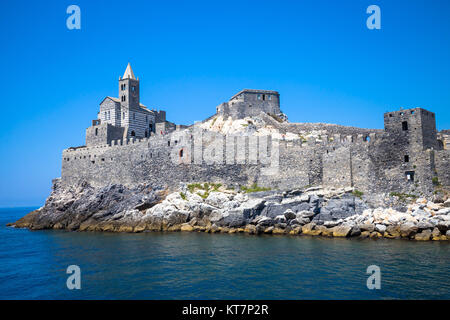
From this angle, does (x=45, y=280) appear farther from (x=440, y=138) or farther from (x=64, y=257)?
(x=440, y=138)

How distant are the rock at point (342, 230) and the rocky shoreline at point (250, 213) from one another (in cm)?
7

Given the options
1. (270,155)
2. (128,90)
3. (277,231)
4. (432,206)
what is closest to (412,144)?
(432,206)

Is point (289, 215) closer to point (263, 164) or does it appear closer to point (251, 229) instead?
point (251, 229)

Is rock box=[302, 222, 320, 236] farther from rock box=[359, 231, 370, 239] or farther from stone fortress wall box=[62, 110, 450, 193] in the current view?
stone fortress wall box=[62, 110, 450, 193]

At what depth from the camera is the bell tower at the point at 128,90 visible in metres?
53.8

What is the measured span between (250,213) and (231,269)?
47.0 feet

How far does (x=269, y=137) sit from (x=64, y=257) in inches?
915

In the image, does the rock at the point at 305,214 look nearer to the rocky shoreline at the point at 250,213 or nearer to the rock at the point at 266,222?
the rocky shoreline at the point at 250,213

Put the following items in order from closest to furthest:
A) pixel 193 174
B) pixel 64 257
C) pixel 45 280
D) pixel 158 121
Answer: pixel 45 280 → pixel 64 257 → pixel 193 174 → pixel 158 121

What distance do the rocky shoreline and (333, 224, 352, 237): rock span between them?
72mm

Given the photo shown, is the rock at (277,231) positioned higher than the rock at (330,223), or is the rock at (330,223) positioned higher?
the rock at (330,223)

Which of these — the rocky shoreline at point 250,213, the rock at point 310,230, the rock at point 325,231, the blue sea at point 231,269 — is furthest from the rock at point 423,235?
the rock at point 310,230
